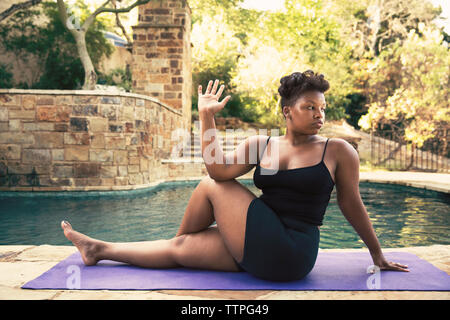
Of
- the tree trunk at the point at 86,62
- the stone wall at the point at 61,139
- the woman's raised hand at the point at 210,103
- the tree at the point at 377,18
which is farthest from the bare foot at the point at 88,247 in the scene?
the tree at the point at 377,18

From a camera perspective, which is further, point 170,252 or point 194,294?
point 170,252

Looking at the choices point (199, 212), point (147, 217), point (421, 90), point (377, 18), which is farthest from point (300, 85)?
point (377, 18)

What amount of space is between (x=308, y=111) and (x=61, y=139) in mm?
6283

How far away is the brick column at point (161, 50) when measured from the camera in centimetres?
1099

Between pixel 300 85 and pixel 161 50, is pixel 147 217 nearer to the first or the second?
pixel 300 85

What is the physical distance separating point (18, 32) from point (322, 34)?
10.3 metres

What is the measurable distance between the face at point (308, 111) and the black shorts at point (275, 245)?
0.43 meters

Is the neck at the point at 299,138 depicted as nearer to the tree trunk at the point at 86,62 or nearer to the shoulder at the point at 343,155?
the shoulder at the point at 343,155

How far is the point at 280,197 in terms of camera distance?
1823mm

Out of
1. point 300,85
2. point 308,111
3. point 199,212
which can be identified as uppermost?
point 300,85

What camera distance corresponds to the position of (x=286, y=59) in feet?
40.5

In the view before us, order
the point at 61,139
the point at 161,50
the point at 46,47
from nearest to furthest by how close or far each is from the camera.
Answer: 1. the point at 61,139
2. the point at 161,50
3. the point at 46,47

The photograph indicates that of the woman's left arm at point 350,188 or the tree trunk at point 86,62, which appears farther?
the tree trunk at point 86,62
